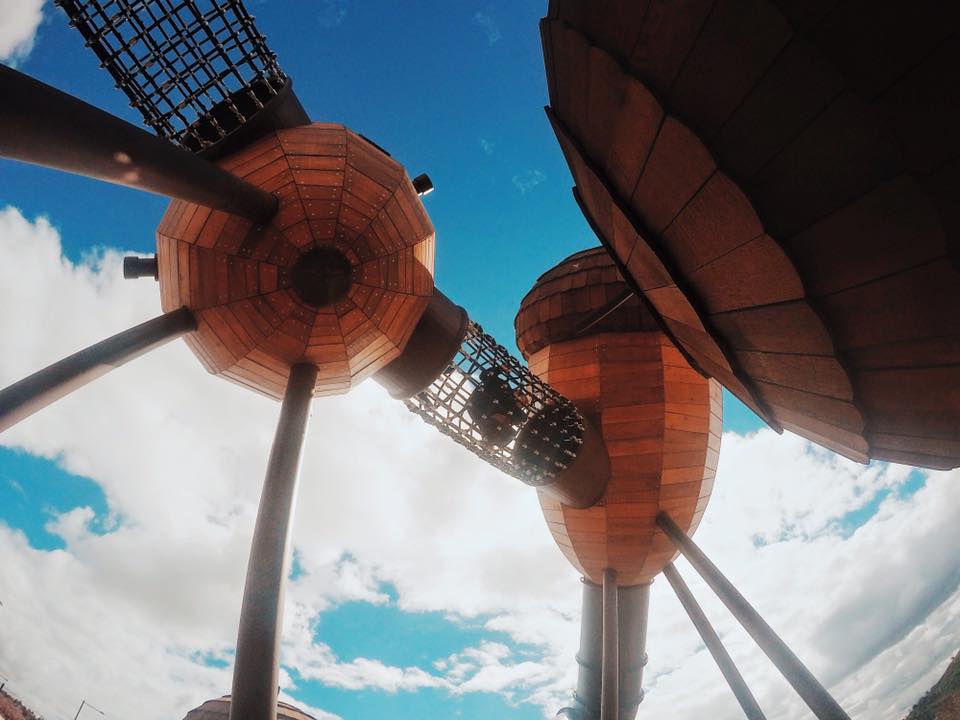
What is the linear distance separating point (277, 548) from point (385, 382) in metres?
2.83

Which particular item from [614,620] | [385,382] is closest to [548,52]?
[385,382]

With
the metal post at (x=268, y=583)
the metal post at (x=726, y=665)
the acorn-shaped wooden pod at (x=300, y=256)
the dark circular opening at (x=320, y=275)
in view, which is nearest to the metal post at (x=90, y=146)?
the acorn-shaped wooden pod at (x=300, y=256)

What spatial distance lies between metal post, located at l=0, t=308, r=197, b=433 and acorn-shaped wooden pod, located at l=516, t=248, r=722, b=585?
6260 millimetres

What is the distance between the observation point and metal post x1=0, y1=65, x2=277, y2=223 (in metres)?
2.24

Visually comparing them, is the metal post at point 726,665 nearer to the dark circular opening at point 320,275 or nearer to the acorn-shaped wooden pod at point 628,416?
the acorn-shaped wooden pod at point 628,416

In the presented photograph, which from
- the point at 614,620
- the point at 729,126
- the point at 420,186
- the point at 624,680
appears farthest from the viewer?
the point at 624,680

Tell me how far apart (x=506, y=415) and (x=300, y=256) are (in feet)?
13.5

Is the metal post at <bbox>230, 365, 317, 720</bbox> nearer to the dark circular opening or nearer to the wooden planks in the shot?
the dark circular opening

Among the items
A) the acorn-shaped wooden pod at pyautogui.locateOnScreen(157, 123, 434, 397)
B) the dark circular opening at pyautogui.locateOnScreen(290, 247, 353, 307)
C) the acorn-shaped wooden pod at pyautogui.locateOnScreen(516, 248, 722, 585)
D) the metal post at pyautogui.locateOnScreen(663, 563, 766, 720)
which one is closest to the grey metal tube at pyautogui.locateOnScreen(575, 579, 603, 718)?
the acorn-shaped wooden pod at pyautogui.locateOnScreen(516, 248, 722, 585)

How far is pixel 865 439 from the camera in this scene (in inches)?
118

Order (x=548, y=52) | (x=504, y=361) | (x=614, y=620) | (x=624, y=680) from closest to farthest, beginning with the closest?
(x=548, y=52)
(x=504, y=361)
(x=614, y=620)
(x=624, y=680)

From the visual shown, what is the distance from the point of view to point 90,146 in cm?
257

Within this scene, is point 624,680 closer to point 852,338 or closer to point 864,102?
point 852,338

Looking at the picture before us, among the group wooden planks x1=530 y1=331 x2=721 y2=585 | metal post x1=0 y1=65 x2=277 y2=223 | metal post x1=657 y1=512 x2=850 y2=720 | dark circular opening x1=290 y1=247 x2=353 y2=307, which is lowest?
metal post x1=657 y1=512 x2=850 y2=720
